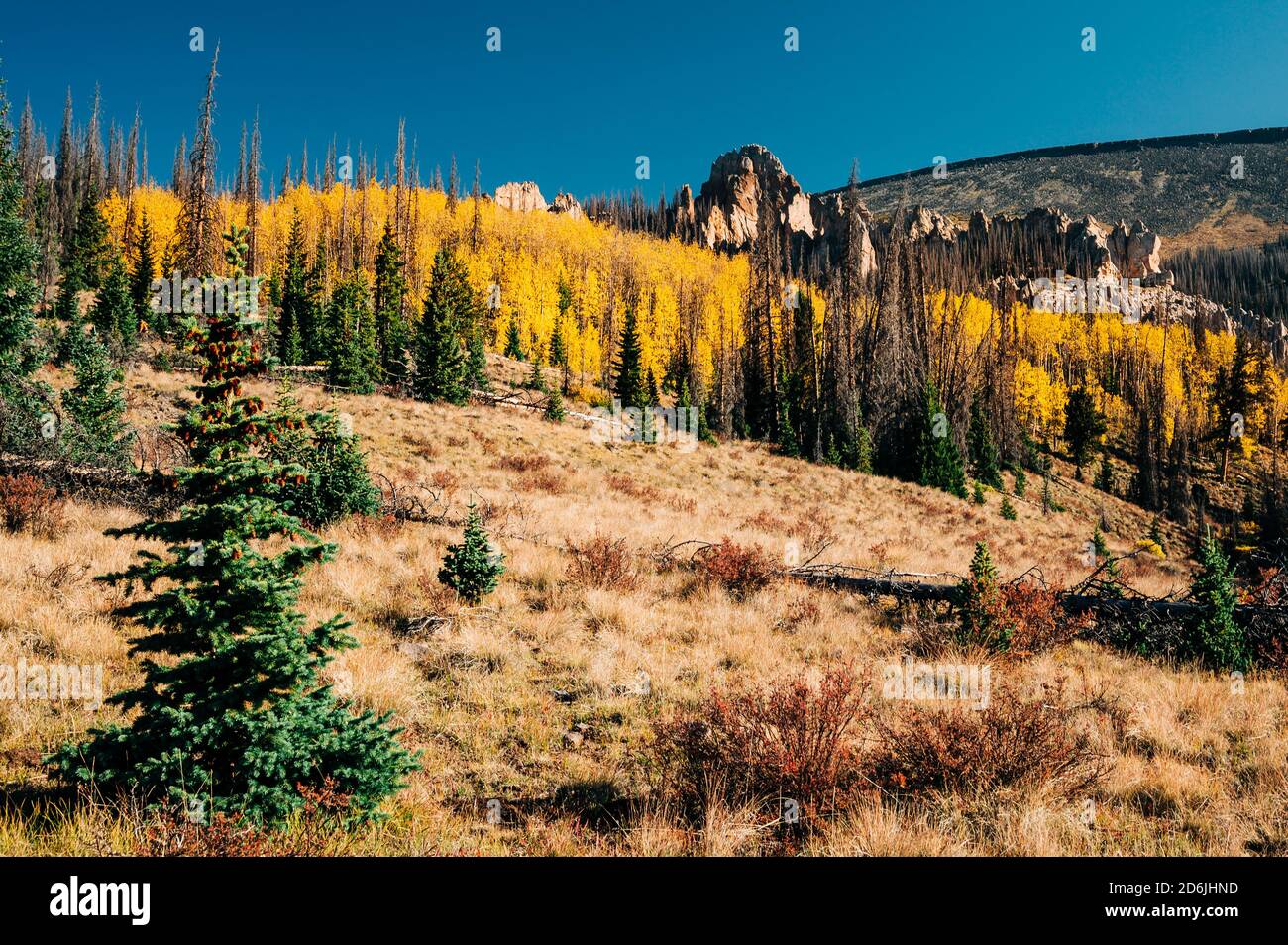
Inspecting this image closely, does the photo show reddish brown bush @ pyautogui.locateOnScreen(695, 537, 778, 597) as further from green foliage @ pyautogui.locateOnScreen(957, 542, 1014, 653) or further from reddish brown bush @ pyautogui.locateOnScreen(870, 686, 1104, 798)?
reddish brown bush @ pyautogui.locateOnScreen(870, 686, 1104, 798)

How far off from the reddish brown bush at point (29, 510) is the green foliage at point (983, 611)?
14.2 m

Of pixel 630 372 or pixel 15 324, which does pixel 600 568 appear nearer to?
pixel 15 324

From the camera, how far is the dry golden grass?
3.81 metres

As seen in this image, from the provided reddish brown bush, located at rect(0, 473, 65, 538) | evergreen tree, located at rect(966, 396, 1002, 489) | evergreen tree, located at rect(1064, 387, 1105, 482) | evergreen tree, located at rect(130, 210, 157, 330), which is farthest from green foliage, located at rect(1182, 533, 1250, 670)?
evergreen tree, located at rect(1064, 387, 1105, 482)

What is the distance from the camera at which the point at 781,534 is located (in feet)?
58.9

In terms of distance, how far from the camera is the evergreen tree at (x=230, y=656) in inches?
133

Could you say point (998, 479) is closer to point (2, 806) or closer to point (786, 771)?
point (786, 771)

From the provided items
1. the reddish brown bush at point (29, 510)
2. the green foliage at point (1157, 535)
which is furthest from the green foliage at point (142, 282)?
the green foliage at point (1157, 535)

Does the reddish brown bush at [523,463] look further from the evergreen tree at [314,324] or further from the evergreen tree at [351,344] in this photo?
the evergreen tree at [314,324]

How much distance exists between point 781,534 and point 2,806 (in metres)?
16.4

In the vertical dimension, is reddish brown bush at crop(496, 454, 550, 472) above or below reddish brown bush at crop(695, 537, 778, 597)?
above

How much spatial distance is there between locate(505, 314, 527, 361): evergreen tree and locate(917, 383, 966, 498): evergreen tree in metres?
41.9
